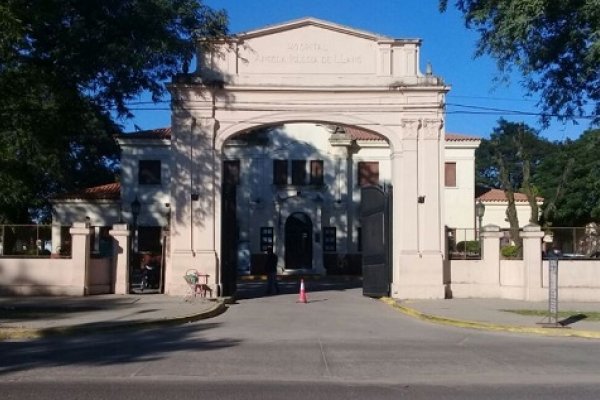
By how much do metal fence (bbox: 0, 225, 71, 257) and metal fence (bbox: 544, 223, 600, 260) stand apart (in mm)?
15775

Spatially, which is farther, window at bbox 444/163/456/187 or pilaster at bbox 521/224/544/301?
window at bbox 444/163/456/187

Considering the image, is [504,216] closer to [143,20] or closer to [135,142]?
[135,142]

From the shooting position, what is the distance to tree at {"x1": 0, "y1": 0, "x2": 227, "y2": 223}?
20.6 meters

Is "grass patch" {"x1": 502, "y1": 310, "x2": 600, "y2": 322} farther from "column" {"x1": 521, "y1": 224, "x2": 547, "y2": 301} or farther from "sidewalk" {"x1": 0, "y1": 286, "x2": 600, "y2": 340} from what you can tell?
"column" {"x1": 521, "y1": 224, "x2": 547, "y2": 301}

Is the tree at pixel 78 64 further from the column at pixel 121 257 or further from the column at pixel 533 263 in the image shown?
the column at pixel 533 263

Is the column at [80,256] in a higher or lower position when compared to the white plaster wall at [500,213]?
lower

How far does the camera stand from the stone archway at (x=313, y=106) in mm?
25094

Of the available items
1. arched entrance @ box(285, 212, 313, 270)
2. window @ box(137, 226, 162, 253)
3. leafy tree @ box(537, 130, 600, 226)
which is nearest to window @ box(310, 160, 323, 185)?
arched entrance @ box(285, 212, 313, 270)

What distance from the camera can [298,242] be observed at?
46.8 m

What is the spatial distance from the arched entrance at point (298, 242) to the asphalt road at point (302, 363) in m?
27.7

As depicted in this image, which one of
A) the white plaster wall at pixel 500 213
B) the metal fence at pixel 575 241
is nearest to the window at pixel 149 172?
the white plaster wall at pixel 500 213

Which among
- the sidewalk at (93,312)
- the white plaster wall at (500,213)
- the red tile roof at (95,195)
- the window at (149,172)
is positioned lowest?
the sidewalk at (93,312)

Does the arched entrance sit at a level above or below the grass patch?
above

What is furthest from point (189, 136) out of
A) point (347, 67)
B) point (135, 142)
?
point (135, 142)
